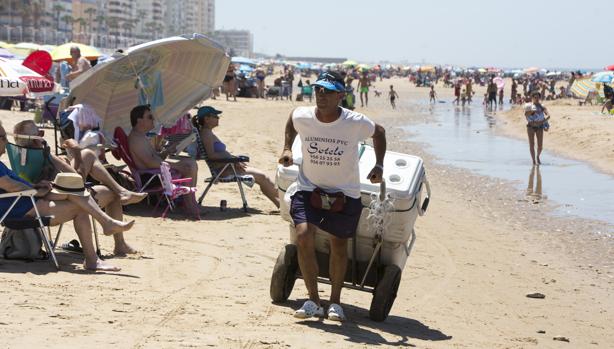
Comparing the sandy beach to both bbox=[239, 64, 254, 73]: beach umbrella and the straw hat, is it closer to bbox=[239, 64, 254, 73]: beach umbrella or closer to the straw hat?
the straw hat

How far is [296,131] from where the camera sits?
5723mm

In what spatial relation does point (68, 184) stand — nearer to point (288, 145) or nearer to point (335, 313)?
point (288, 145)

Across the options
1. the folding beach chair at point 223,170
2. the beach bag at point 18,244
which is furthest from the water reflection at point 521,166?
the beach bag at point 18,244

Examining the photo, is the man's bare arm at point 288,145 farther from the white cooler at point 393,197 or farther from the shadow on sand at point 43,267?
the shadow on sand at point 43,267

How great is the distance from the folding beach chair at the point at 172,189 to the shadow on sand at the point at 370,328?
3.18 metres

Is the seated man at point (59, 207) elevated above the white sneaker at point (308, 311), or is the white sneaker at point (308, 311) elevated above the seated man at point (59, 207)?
the seated man at point (59, 207)

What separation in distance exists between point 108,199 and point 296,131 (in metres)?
2.17

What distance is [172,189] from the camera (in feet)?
30.0

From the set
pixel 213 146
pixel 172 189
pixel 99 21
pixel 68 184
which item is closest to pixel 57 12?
pixel 99 21

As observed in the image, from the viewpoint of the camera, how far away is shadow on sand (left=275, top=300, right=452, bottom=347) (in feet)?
17.7

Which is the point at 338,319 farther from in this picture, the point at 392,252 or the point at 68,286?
the point at 68,286

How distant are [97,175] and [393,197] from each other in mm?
2886

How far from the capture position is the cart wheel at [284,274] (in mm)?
6004

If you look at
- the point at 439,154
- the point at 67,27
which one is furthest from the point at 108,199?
the point at 67,27
